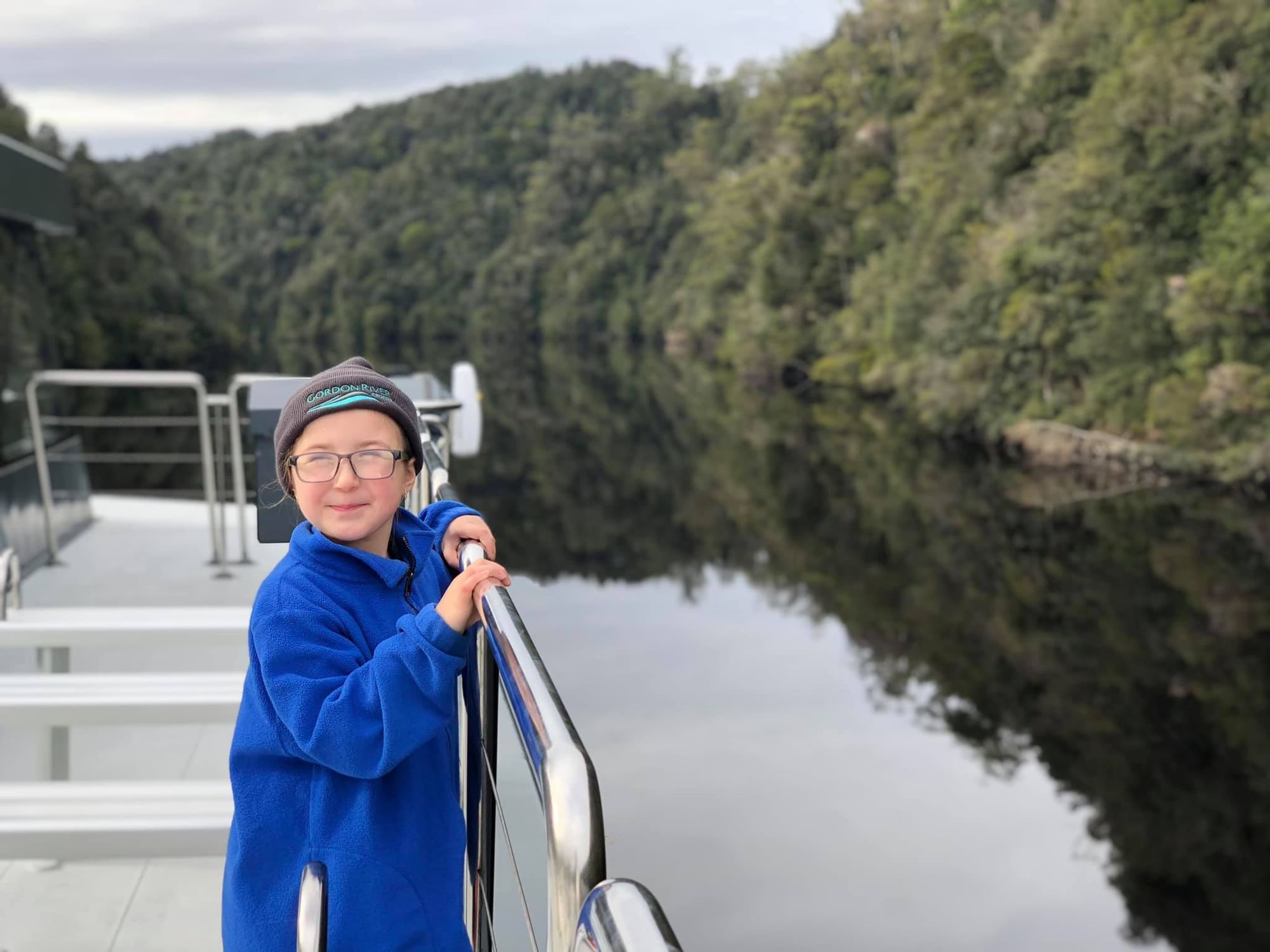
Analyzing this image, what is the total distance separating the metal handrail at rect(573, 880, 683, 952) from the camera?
0.88 metres

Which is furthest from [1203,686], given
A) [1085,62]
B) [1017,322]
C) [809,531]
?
[1085,62]

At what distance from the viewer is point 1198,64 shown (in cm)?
1931

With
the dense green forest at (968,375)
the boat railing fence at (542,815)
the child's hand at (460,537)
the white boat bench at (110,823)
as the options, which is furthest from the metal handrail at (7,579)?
the dense green forest at (968,375)

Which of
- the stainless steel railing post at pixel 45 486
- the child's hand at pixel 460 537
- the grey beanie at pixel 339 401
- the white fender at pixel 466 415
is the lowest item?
the stainless steel railing post at pixel 45 486

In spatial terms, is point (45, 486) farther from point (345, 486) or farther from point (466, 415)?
point (345, 486)

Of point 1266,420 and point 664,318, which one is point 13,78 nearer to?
point 664,318

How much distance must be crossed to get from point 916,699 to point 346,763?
12168mm

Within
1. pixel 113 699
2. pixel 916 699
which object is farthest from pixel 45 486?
pixel 916 699

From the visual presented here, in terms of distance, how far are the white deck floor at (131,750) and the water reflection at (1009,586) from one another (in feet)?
20.4

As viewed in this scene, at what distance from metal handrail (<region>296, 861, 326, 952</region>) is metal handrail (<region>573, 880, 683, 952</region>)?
49 centimetres

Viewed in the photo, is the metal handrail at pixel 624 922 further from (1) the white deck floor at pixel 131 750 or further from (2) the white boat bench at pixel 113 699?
(1) the white deck floor at pixel 131 750

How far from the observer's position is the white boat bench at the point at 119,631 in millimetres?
→ 2723

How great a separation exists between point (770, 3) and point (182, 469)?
64.4 m

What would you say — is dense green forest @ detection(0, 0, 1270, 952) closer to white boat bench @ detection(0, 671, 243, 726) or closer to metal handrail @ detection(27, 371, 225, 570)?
metal handrail @ detection(27, 371, 225, 570)
